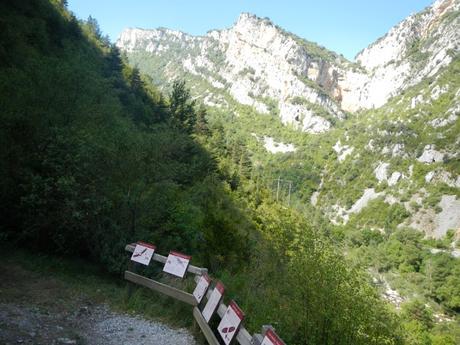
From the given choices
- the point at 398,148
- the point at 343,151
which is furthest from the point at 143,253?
the point at 343,151

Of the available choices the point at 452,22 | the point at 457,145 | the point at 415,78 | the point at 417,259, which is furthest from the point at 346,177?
the point at 452,22

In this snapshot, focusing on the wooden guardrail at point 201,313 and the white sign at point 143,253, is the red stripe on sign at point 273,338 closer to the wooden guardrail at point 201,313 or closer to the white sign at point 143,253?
the wooden guardrail at point 201,313

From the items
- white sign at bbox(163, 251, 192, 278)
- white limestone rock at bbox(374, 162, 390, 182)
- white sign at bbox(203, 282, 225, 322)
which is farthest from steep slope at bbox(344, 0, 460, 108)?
white sign at bbox(203, 282, 225, 322)

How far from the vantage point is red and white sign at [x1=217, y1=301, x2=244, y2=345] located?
15.9ft

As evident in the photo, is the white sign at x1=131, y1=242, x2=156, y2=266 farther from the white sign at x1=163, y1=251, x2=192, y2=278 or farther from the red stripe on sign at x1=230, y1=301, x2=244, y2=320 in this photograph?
the red stripe on sign at x1=230, y1=301, x2=244, y2=320

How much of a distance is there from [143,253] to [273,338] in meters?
5.31

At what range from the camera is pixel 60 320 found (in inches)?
284

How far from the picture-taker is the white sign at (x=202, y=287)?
673 cm

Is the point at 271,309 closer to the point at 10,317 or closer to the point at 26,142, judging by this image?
the point at 10,317

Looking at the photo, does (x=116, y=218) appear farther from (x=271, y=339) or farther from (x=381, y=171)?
(x=381, y=171)

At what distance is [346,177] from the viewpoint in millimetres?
144625

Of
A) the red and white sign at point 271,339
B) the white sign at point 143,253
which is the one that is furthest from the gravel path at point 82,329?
the red and white sign at point 271,339

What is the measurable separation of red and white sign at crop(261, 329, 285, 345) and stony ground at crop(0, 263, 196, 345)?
3.65 meters

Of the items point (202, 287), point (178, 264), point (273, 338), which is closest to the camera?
Answer: point (273, 338)
